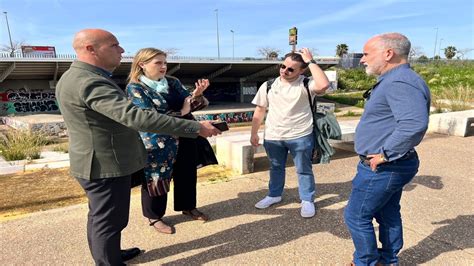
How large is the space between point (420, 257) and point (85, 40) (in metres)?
2.96

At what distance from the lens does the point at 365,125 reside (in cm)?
223

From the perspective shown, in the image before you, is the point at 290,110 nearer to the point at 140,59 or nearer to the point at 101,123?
the point at 140,59

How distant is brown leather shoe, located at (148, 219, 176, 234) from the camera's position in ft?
10.5

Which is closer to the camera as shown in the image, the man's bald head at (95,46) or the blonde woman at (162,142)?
the man's bald head at (95,46)

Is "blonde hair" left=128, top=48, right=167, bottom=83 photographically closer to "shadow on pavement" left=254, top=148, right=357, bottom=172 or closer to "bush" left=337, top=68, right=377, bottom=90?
"shadow on pavement" left=254, top=148, right=357, bottom=172

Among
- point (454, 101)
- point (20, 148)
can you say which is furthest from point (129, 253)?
point (454, 101)

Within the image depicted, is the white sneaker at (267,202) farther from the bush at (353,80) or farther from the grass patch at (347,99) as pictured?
the bush at (353,80)

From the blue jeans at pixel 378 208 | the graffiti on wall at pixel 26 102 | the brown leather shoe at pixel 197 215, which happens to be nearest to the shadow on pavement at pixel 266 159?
the brown leather shoe at pixel 197 215

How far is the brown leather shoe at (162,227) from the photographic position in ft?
10.5

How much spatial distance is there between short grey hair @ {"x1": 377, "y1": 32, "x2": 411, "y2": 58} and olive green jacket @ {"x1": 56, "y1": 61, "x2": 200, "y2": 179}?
4.31 ft

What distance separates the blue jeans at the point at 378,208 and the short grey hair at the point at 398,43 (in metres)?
0.68

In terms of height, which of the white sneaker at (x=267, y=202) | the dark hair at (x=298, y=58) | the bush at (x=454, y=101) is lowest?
the white sneaker at (x=267, y=202)

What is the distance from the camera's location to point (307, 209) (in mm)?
3576

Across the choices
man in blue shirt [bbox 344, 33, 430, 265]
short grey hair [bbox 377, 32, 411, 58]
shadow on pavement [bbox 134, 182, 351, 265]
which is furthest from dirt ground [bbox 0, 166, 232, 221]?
short grey hair [bbox 377, 32, 411, 58]
